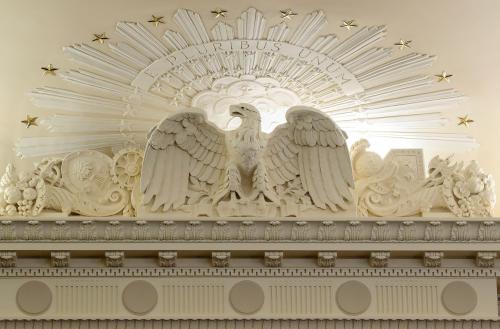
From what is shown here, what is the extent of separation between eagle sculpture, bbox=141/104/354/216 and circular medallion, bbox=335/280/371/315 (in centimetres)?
71

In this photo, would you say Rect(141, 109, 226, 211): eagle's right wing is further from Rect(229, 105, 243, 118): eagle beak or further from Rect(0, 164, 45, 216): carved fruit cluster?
Rect(0, 164, 45, 216): carved fruit cluster

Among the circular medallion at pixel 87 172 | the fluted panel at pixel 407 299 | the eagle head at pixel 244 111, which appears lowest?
the fluted panel at pixel 407 299

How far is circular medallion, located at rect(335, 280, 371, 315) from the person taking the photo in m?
9.23

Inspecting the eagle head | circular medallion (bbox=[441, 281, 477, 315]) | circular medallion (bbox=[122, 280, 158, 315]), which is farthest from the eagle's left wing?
circular medallion (bbox=[122, 280, 158, 315])

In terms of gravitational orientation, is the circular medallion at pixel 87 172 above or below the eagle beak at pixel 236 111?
below

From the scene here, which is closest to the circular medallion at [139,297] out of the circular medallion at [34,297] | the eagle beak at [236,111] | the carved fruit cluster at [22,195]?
the circular medallion at [34,297]

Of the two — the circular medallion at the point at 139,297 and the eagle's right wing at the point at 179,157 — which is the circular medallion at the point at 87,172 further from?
the circular medallion at the point at 139,297

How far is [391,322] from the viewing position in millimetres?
9203

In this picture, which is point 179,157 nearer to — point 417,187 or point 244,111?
point 244,111

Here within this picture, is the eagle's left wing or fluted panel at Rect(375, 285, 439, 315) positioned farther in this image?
the eagle's left wing

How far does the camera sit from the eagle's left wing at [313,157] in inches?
377

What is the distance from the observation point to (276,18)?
955 cm

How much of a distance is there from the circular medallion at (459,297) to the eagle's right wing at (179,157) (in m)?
2.30

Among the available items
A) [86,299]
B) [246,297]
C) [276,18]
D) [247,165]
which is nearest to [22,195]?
[86,299]
